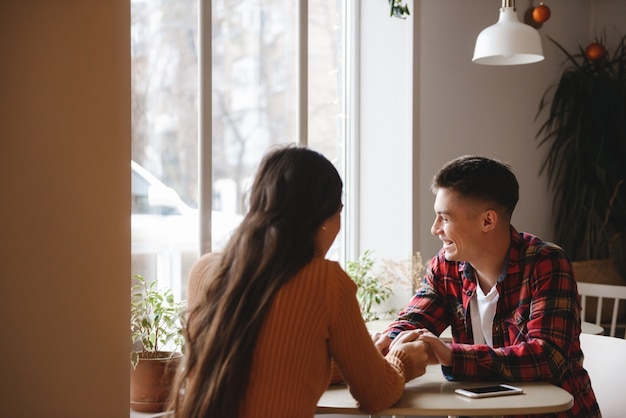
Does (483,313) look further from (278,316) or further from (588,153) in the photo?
(588,153)

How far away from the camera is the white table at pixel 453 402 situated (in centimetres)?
165

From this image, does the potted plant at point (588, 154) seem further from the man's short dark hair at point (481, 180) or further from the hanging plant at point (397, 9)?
the man's short dark hair at point (481, 180)

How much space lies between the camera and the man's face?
6.89 ft

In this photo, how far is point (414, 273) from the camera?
3760 millimetres

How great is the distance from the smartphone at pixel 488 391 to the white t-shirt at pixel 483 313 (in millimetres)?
307

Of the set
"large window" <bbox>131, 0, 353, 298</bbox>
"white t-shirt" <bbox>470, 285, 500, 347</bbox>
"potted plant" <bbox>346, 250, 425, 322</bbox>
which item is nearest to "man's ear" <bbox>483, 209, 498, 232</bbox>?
"white t-shirt" <bbox>470, 285, 500, 347</bbox>

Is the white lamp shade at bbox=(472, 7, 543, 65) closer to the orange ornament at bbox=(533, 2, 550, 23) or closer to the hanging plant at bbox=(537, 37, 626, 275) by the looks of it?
the orange ornament at bbox=(533, 2, 550, 23)

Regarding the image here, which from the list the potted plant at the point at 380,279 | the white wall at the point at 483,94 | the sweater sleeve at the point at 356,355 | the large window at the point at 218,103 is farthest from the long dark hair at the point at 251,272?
the white wall at the point at 483,94

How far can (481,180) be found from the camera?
2.12 meters

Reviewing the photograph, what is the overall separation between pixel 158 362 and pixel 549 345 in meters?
1.40

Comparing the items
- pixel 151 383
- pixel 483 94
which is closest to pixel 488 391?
pixel 151 383

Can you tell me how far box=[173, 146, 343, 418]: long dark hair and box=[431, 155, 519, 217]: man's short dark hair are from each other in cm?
61

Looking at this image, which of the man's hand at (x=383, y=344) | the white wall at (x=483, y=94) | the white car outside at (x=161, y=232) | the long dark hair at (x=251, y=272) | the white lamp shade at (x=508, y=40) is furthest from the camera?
the white wall at (x=483, y=94)

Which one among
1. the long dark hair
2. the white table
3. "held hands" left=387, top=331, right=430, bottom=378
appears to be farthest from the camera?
"held hands" left=387, top=331, right=430, bottom=378
